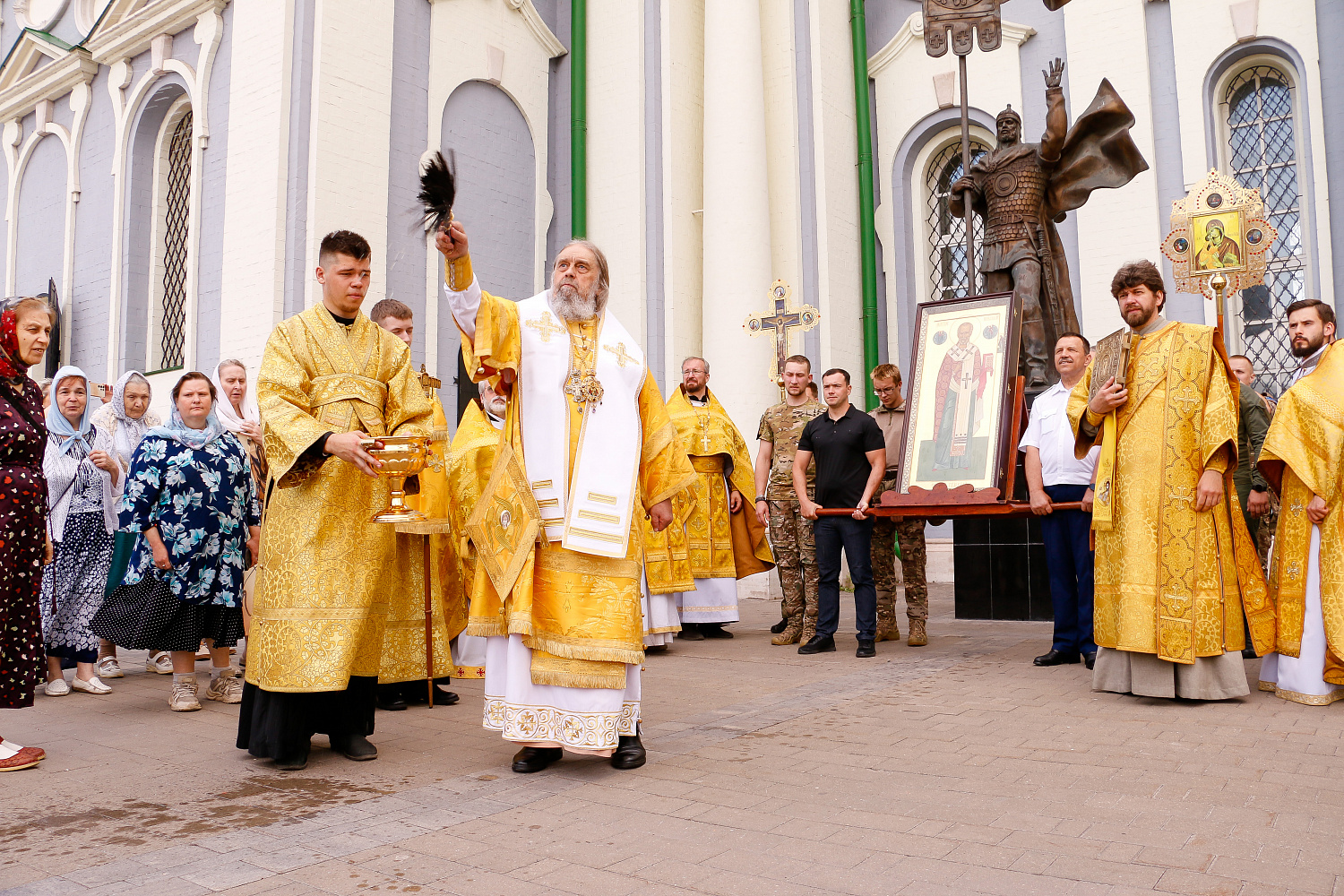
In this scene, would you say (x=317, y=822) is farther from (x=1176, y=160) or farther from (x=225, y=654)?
(x=1176, y=160)

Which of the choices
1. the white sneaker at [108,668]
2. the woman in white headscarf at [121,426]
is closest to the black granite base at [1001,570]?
the woman in white headscarf at [121,426]

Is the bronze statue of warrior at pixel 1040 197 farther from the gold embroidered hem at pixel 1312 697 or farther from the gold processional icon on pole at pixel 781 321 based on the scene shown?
the gold embroidered hem at pixel 1312 697

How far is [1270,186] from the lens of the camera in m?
11.9

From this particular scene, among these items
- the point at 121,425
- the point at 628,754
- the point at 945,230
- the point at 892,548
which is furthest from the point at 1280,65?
the point at 121,425

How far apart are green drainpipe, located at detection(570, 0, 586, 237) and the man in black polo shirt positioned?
774cm

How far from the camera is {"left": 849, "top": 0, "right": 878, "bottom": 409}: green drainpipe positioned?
14000 millimetres

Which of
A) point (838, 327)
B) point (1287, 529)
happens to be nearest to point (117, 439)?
point (1287, 529)

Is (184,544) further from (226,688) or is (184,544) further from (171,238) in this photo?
(171,238)

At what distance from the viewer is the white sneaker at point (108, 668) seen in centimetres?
680

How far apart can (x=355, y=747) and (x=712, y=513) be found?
482 cm

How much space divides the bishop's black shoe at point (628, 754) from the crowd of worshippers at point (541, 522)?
1 centimetres

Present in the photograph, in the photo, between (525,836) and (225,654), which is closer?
(525,836)

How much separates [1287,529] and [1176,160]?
8083 millimetres

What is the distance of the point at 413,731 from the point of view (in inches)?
193
